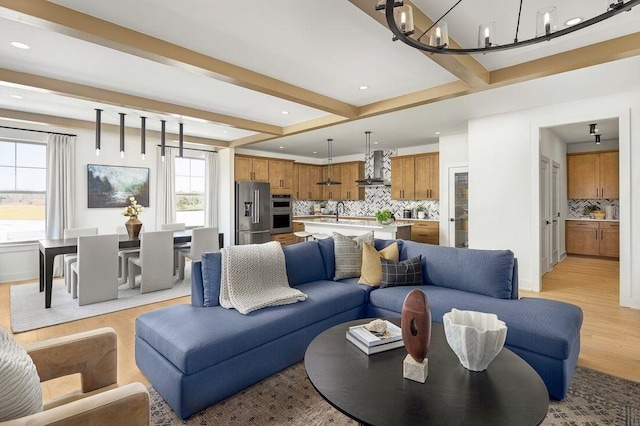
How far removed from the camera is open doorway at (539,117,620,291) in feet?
21.4

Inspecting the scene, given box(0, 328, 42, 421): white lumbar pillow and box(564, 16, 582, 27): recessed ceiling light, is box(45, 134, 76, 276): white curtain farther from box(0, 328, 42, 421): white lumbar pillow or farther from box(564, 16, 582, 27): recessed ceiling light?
box(564, 16, 582, 27): recessed ceiling light

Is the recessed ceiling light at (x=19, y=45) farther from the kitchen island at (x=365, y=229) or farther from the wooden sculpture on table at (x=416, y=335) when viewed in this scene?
the kitchen island at (x=365, y=229)

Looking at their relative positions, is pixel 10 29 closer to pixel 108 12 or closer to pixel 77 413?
pixel 108 12

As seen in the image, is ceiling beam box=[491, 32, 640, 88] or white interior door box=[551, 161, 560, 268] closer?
ceiling beam box=[491, 32, 640, 88]

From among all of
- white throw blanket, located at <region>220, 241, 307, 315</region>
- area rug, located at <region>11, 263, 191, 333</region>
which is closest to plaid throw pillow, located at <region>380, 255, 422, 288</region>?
white throw blanket, located at <region>220, 241, 307, 315</region>

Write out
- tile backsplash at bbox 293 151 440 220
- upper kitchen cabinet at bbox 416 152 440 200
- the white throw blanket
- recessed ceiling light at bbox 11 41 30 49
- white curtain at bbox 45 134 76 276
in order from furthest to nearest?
tile backsplash at bbox 293 151 440 220 → upper kitchen cabinet at bbox 416 152 440 200 → white curtain at bbox 45 134 76 276 → recessed ceiling light at bbox 11 41 30 49 → the white throw blanket

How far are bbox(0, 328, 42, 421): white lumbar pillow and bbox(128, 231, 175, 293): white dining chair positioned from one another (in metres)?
3.69

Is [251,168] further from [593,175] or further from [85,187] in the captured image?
[593,175]

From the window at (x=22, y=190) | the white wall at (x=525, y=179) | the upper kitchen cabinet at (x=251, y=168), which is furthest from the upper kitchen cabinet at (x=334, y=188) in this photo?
the window at (x=22, y=190)

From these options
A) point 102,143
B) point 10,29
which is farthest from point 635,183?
point 102,143

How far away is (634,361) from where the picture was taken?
264 cm

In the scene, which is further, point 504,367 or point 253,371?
point 253,371

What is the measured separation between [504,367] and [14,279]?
708 cm

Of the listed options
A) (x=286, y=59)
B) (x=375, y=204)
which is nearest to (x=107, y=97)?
(x=286, y=59)
